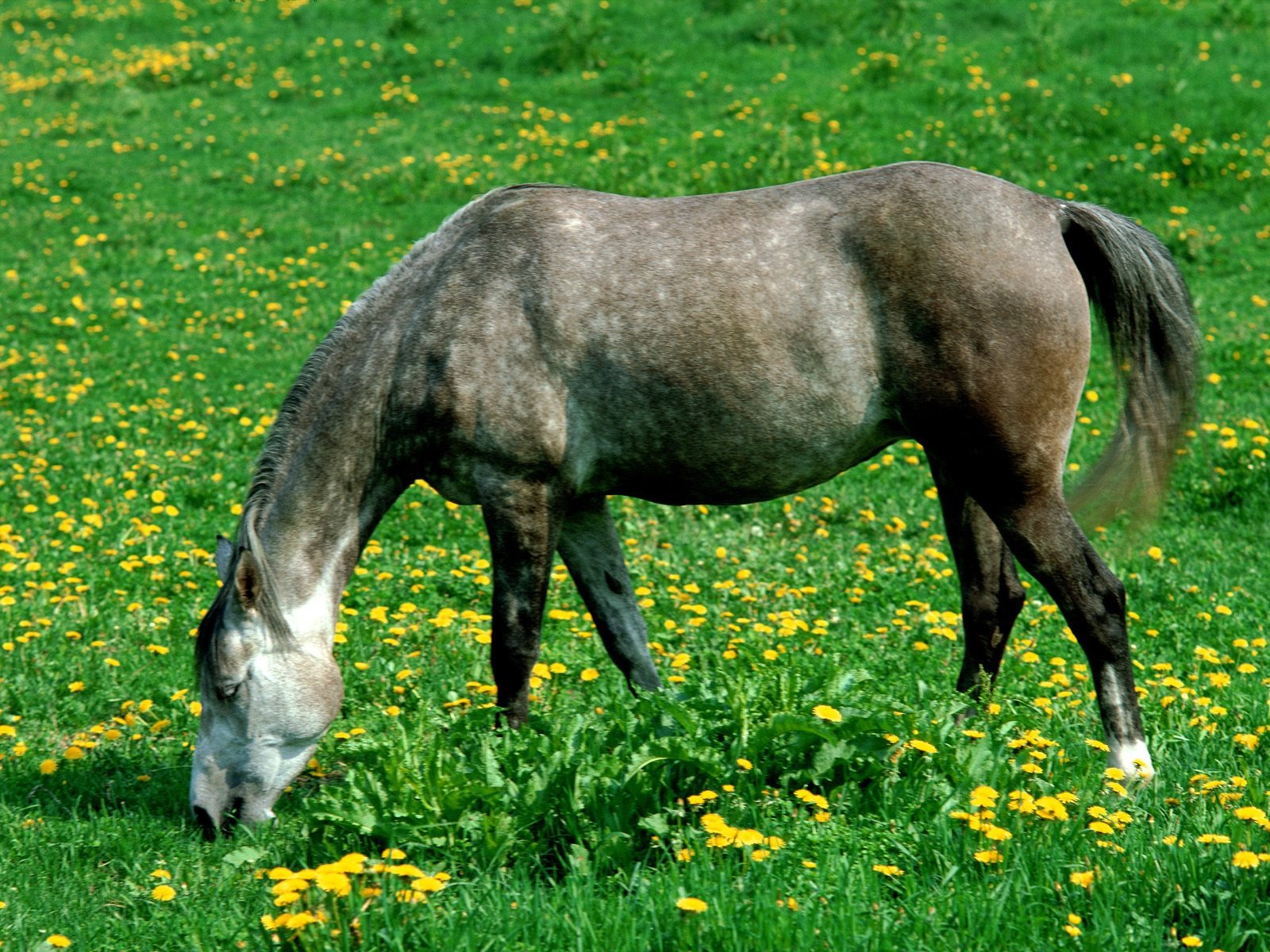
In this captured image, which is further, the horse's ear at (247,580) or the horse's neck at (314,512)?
the horse's neck at (314,512)

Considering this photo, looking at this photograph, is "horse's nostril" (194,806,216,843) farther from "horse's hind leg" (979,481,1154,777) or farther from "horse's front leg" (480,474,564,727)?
"horse's hind leg" (979,481,1154,777)

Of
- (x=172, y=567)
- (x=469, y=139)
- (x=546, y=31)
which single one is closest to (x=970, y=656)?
(x=172, y=567)

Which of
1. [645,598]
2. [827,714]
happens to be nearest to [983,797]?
[827,714]

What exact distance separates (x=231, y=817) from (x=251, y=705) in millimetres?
368

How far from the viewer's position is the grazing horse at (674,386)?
443 centimetres

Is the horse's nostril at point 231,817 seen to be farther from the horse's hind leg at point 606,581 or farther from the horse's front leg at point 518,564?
the horse's hind leg at point 606,581

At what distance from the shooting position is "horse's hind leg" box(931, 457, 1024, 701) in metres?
5.00

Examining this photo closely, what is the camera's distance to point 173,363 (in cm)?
1062

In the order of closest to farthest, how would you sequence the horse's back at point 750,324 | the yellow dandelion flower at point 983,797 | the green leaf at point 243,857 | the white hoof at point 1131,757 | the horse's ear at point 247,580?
the yellow dandelion flower at point 983,797
the green leaf at point 243,857
the white hoof at point 1131,757
the horse's ear at point 247,580
the horse's back at point 750,324

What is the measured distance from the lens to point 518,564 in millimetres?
4613

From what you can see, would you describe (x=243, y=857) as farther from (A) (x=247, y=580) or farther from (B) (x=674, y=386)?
(B) (x=674, y=386)

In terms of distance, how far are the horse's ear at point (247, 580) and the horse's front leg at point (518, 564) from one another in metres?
0.78

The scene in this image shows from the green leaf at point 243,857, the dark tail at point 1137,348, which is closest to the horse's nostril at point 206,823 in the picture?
the green leaf at point 243,857

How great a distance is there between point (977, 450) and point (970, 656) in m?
0.99
